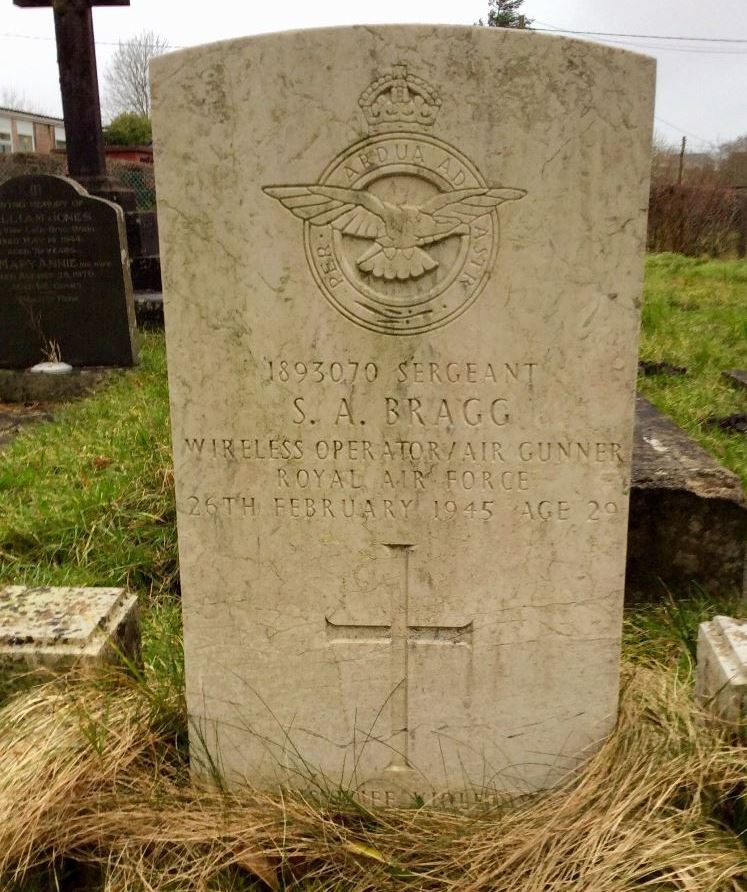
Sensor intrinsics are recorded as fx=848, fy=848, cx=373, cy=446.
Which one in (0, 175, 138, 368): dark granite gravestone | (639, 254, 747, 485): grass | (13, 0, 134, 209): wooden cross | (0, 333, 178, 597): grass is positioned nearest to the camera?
(0, 333, 178, 597): grass

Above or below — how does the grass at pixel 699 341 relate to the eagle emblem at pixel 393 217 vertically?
below

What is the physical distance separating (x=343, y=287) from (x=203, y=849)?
1.42m

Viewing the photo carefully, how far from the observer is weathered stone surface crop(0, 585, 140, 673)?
98.1 inches

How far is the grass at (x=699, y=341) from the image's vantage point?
5453 mm

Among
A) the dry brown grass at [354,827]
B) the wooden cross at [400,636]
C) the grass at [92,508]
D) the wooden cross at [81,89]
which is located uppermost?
the wooden cross at [81,89]

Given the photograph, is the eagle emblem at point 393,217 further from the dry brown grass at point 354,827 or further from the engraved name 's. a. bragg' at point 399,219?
the dry brown grass at point 354,827

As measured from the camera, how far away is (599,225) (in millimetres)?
2014

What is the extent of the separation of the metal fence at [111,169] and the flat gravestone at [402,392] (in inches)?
626

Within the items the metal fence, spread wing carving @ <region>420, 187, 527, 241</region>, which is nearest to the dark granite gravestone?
spread wing carving @ <region>420, 187, 527, 241</region>

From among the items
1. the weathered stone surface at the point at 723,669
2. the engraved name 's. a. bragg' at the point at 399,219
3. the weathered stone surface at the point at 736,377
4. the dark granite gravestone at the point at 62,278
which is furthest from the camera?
the dark granite gravestone at the point at 62,278

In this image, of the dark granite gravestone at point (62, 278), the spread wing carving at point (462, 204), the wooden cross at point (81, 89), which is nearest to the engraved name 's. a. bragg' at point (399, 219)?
the spread wing carving at point (462, 204)

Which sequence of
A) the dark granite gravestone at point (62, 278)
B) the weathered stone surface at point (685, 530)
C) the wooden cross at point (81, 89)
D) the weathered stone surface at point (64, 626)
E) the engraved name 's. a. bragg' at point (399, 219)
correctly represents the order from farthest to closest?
the wooden cross at point (81, 89), the dark granite gravestone at point (62, 278), the weathered stone surface at point (685, 530), the weathered stone surface at point (64, 626), the engraved name 's. a. bragg' at point (399, 219)

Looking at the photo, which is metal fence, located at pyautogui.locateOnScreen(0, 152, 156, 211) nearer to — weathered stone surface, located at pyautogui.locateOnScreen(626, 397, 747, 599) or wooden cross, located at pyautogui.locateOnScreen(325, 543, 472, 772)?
weathered stone surface, located at pyautogui.locateOnScreen(626, 397, 747, 599)

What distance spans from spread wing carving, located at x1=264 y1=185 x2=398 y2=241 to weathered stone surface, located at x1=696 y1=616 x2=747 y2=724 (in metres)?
1.47
